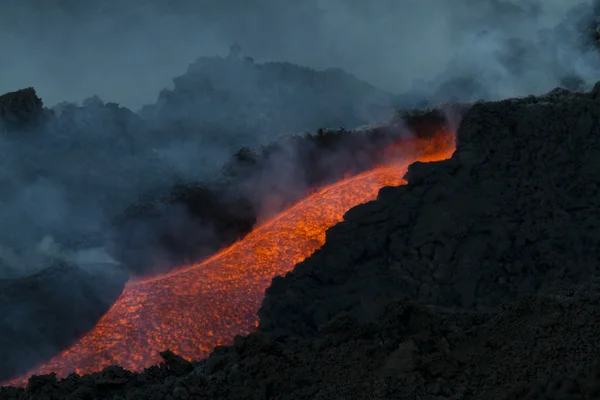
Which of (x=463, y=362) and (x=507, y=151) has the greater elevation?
(x=507, y=151)

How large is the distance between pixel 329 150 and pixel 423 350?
33.0 feet

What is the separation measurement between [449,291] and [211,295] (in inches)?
173

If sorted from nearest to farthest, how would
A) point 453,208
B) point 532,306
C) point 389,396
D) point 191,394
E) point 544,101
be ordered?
1. point 389,396
2. point 191,394
3. point 532,306
4. point 453,208
5. point 544,101

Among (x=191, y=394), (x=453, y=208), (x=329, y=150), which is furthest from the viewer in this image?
(x=329, y=150)

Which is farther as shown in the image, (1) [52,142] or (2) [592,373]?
(1) [52,142]

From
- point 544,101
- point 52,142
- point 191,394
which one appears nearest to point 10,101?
point 52,142

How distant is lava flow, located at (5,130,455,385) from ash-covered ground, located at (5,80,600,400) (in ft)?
4.97

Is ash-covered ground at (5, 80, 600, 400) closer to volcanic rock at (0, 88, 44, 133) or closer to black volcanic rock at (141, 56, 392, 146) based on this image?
black volcanic rock at (141, 56, 392, 146)

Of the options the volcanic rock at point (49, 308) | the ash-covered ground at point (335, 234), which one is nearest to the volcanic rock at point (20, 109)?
the ash-covered ground at point (335, 234)

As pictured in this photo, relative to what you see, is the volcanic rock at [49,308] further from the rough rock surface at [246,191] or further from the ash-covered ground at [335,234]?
the rough rock surface at [246,191]

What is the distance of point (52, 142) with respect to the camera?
17.8 metres

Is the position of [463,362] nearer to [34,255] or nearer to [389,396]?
[389,396]

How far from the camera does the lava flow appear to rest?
41.1ft

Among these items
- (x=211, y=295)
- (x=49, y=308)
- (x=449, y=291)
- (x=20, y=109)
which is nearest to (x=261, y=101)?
(x=20, y=109)
